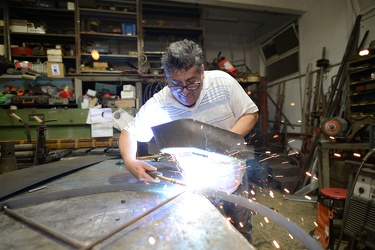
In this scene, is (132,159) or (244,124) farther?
(244,124)

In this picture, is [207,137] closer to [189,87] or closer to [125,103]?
[189,87]

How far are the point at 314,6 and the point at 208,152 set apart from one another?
19.8 ft

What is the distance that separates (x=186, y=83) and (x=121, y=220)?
99 cm

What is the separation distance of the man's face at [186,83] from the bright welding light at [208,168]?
50cm

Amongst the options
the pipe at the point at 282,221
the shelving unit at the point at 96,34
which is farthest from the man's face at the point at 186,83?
the shelving unit at the point at 96,34

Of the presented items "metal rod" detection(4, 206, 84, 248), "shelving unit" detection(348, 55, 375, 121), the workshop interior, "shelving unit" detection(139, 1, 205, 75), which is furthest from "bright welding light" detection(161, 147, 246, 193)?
"shelving unit" detection(139, 1, 205, 75)

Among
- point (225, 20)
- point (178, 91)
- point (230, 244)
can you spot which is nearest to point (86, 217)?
point (230, 244)

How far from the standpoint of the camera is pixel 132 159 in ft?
4.75

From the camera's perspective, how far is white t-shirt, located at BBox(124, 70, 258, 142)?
1.71 m

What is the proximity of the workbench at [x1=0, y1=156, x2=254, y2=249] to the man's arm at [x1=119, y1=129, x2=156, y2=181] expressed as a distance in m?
0.10

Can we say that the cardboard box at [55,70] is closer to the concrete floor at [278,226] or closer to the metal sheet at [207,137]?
the metal sheet at [207,137]

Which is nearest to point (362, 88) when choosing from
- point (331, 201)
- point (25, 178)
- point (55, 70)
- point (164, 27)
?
point (331, 201)

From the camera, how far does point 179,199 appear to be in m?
1.07

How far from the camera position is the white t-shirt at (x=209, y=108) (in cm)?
171
